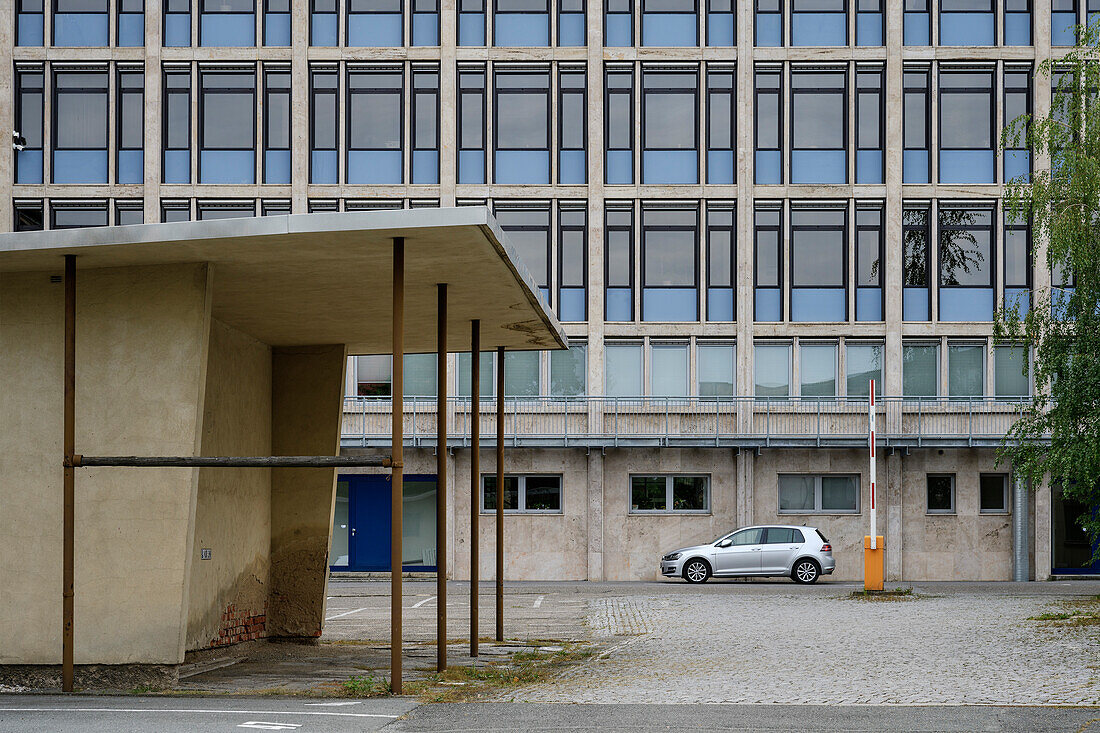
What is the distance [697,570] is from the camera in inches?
1233

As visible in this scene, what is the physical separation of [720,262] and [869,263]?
150 inches

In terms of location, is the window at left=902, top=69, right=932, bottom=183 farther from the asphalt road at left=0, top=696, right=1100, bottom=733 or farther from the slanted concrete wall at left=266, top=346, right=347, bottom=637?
the asphalt road at left=0, top=696, right=1100, bottom=733

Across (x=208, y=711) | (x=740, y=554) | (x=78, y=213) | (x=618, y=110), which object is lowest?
(x=740, y=554)

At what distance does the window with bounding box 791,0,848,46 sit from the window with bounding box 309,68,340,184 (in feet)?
39.4

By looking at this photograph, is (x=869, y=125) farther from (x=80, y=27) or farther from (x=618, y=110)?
(x=80, y=27)

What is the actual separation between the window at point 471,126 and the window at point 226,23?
564 centimetres

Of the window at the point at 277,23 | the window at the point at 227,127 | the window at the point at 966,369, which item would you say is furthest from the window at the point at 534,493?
the window at the point at 277,23

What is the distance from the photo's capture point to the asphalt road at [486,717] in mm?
9734

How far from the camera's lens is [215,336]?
49.0 ft

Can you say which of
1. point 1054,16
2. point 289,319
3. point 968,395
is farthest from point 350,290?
point 1054,16

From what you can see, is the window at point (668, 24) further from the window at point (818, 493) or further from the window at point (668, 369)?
the window at point (818, 493)

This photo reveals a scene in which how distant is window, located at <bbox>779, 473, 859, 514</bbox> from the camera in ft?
112

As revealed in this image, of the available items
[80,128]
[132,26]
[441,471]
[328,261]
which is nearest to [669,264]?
[132,26]

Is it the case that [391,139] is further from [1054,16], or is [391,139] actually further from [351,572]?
[1054,16]
